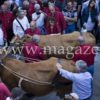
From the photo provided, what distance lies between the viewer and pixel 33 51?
10.9 metres

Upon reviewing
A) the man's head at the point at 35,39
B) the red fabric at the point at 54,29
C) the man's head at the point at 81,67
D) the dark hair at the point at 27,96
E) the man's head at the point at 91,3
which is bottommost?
the dark hair at the point at 27,96

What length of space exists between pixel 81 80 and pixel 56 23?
164 inches

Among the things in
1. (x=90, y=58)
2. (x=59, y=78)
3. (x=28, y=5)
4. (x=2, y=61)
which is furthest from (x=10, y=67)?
(x=28, y=5)

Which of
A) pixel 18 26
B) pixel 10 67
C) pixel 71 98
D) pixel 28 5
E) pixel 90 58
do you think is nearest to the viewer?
pixel 71 98

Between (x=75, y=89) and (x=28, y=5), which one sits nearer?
(x=75, y=89)

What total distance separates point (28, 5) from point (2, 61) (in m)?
4.79

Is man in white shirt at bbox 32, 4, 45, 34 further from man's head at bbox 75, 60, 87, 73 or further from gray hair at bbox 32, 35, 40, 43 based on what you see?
man's head at bbox 75, 60, 87, 73

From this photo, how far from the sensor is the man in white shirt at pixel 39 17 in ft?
45.1

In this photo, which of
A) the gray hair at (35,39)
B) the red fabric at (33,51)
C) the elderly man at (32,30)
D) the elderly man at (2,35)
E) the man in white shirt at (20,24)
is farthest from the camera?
the man in white shirt at (20,24)

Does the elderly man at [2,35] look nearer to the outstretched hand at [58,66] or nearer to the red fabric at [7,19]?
the red fabric at [7,19]

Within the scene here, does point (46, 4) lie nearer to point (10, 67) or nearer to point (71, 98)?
point (10, 67)

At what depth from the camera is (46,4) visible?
586 inches

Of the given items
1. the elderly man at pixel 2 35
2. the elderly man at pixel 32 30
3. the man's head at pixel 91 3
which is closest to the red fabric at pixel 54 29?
the elderly man at pixel 32 30

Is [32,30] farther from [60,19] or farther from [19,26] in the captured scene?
[60,19]
